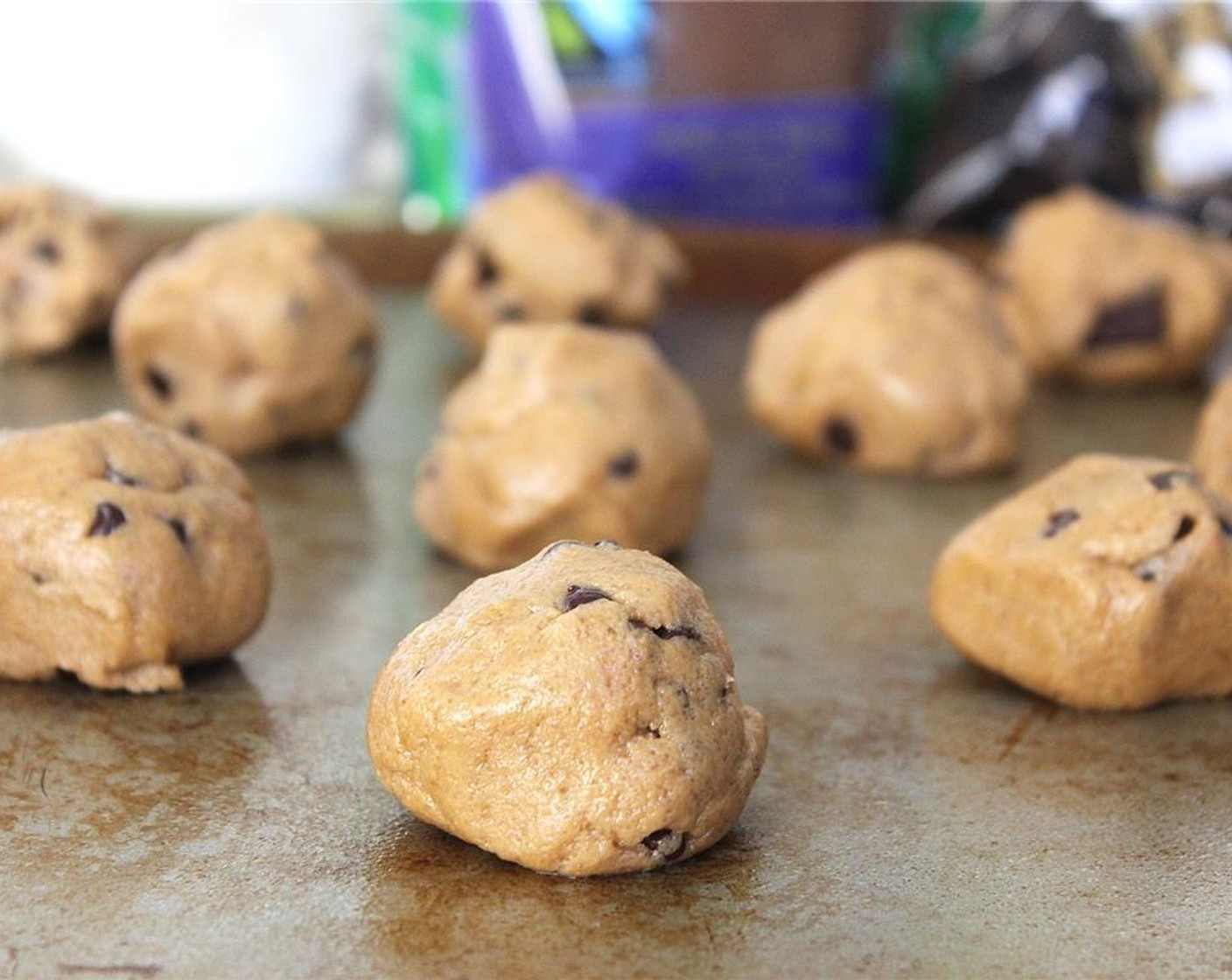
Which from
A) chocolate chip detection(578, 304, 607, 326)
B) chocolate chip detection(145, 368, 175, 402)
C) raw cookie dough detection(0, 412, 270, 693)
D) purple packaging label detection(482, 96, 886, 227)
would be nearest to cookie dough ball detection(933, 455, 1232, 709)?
raw cookie dough detection(0, 412, 270, 693)

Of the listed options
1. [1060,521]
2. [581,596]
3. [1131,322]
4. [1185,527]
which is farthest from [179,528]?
[1131,322]

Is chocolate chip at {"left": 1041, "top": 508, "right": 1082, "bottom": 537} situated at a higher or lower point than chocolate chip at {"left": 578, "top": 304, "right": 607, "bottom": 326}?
higher

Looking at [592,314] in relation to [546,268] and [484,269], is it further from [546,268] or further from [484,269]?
[484,269]

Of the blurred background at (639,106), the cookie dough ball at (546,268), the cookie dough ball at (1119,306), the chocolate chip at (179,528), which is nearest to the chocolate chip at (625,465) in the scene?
the chocolate chip at (179,528)

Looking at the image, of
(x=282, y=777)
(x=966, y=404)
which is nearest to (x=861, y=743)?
(x=282, y=777)

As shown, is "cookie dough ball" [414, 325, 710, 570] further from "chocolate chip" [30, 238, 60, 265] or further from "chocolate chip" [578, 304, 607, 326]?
"chocolate chip" [30, 238, 60, 265]

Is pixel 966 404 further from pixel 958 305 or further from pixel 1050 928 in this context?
pixel 1050 928

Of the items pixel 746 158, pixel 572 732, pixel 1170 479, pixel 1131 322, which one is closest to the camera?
pixel 572 732

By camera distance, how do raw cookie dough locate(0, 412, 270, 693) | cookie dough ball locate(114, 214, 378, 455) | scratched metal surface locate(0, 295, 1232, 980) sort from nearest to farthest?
1. scratched metal surface locate(0, 295, 1232, 980)
2. raw cookie dough locate(0, 412, 270, 693)
3. cookie dough ball locate(114, 214, 378, 455)
